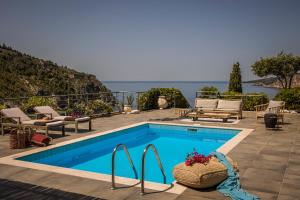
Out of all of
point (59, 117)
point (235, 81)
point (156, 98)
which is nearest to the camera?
point (59, 117)

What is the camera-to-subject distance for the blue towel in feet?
13.5

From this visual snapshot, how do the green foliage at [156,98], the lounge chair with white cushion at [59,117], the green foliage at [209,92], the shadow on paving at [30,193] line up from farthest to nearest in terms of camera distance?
1. the green foliage at [209,92]
2. the green foliage at [156,98]
3. the lounge chair with white cushion at [59,117]
4. the shadow on paving at [30,193]

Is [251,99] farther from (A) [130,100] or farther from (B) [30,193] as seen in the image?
(B) [30,193]

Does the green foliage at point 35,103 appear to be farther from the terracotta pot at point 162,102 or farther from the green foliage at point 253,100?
the green foliage at point 253,100

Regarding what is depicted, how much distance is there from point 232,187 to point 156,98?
1265cm

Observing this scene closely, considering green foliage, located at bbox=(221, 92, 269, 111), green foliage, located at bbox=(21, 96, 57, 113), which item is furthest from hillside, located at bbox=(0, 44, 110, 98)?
green foliage, located at bbox=(221, 92, 269, 111)

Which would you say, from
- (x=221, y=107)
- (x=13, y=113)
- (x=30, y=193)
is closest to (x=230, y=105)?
(x=221, y=107)

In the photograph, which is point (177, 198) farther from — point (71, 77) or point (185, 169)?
point (71, 77)

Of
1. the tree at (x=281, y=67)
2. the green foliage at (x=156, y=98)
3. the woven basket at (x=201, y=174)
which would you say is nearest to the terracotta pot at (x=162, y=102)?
the green foliage at (x=156, y=98)

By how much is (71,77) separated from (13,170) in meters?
41.3

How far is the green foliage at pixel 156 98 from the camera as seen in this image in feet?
53.1

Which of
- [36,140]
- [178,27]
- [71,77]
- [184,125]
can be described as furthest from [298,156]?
[71,77]

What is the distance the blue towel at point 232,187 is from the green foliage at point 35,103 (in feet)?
26.3

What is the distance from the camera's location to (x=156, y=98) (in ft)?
55.7
